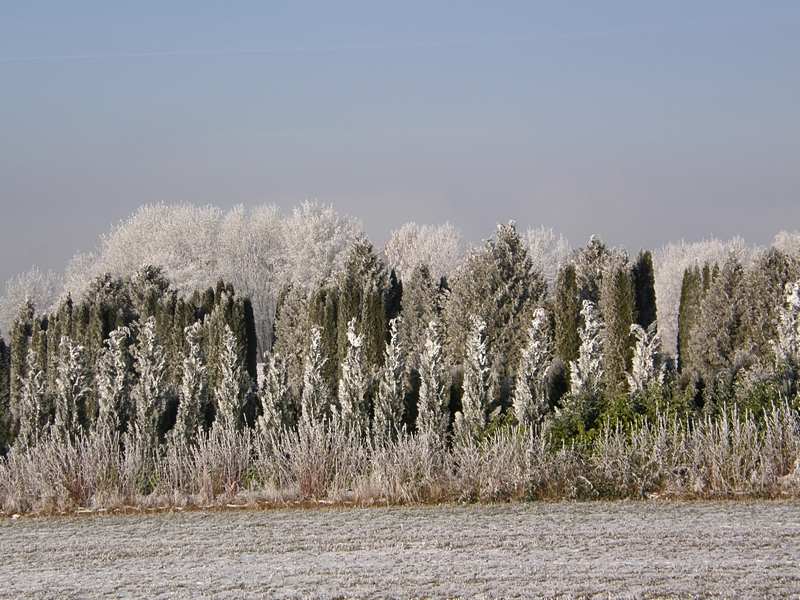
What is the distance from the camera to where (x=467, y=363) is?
38.3 feet

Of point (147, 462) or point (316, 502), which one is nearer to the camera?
point (316, 502)

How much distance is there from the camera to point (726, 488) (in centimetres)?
761

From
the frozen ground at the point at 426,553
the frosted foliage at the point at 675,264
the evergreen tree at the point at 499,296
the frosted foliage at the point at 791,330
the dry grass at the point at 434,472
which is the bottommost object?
the frozen ground at the point at 426,553

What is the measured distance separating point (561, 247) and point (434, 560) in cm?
4696

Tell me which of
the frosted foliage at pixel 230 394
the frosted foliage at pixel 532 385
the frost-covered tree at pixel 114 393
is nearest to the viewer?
the frosted foliage at pixel 532 385

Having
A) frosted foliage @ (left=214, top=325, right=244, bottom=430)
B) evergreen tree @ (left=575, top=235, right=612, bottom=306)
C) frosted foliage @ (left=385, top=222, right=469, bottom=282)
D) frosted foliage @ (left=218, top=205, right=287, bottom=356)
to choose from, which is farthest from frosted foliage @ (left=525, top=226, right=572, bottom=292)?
frosted foliage @ (left=214, top=325, right=244, bottom=430)

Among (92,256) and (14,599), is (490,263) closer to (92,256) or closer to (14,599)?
(14,599)

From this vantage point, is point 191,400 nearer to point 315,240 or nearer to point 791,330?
point 791,330

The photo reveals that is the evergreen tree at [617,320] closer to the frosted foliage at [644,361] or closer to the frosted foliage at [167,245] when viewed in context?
the frosted foliage at [644,361]

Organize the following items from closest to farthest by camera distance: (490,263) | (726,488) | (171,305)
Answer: (726,488), (490,263), (171,305)

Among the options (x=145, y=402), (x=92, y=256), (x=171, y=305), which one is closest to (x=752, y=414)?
(x=145, y=402)

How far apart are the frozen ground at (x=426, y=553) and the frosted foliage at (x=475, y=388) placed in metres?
3.87

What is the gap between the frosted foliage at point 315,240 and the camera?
46.1m

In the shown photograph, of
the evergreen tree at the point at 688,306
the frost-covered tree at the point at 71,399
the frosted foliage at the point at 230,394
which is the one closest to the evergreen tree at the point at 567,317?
the frosted foliage at the point at 230,394
